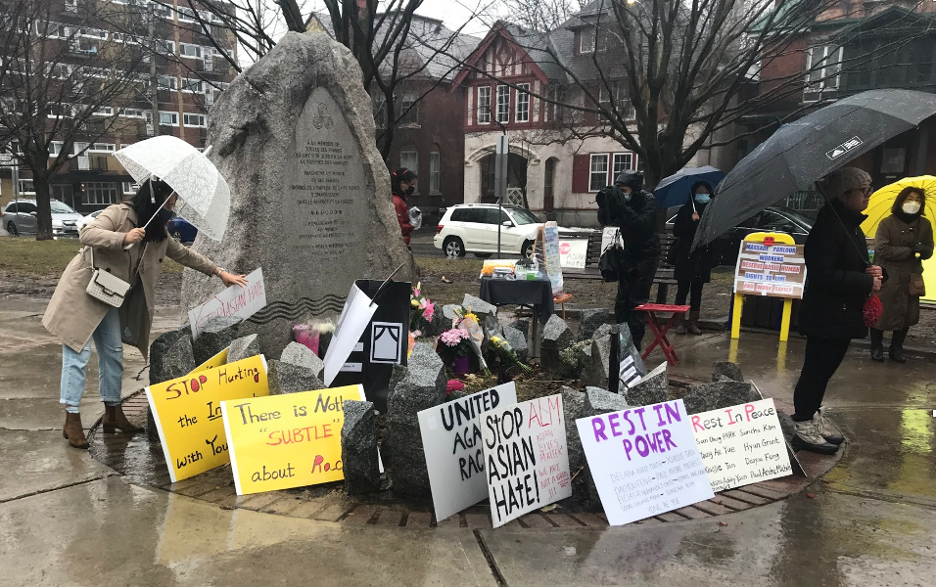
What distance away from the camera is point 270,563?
278 centimetres

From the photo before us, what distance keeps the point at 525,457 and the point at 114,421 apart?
A: 2.68m

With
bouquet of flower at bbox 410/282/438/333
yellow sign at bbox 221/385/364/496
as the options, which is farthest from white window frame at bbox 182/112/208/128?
yellow sign at bbox 221/385/364/496

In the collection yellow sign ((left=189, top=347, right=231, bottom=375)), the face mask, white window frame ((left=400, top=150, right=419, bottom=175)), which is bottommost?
yellow sign ((left=189, top=347, right=231, bottom=375))

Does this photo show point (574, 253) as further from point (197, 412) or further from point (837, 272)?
point (197, 412)

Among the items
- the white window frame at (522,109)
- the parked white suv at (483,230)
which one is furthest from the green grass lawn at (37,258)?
the white window frame at (522,109)

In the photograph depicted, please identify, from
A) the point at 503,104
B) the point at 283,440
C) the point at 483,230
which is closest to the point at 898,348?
the point at 283,440

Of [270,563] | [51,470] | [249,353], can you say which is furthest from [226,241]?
[270,563]

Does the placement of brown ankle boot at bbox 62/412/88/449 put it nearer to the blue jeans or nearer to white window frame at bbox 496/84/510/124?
the blue jeans

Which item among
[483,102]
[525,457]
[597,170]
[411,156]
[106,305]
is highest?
[483,102]

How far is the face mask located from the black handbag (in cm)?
269

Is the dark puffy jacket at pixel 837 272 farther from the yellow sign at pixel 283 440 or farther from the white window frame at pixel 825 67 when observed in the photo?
the white window frame at pixel 825 67

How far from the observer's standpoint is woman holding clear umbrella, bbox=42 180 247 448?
395 cm

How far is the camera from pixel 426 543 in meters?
3.00

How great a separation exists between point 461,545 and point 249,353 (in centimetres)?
194
